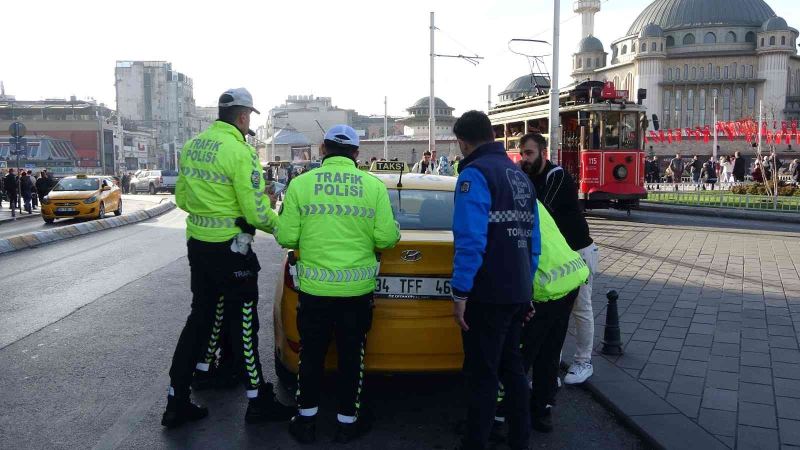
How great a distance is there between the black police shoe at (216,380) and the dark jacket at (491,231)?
2404mm

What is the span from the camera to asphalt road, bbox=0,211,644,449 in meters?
4.27

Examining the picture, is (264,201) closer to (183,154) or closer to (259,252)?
(183,154)

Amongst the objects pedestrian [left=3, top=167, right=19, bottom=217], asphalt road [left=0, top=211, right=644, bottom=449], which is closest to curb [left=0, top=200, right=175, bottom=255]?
pedestrian [left=3, top=167, right=19, bottom=217]

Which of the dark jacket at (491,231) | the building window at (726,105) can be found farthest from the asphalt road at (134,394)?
the building window at (726,105)

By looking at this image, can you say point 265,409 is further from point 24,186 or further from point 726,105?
point 726,105

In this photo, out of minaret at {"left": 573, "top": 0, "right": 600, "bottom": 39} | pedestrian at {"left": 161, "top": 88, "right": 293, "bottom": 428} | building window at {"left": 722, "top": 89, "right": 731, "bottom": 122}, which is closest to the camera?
pedestrian at {"left": 161, "top": 88, "right": 293, "bottom": 428}

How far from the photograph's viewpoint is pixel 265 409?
177 inches

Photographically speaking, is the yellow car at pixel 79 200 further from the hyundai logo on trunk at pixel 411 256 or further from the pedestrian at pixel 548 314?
the pedestrian at pixel 548 314

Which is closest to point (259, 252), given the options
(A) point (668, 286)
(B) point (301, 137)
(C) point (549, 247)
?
A: (A) point (668, 286)

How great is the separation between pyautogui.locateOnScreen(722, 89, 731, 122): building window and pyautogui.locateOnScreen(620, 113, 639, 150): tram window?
273ft

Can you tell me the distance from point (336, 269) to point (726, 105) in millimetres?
100882

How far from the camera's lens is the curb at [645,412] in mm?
4086

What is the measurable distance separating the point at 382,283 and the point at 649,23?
99.3 m

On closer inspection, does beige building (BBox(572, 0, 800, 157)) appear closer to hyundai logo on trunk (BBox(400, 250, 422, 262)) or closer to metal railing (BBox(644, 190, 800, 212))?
metal railing (BBox(644, 190, 800, 212))
